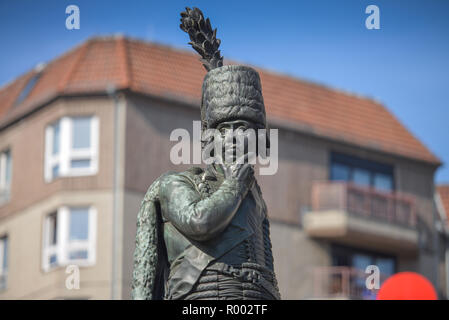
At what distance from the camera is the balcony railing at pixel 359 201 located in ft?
136

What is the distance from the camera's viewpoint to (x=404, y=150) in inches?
1762

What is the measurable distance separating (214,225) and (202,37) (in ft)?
5.79

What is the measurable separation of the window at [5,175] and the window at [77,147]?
284 centimetres

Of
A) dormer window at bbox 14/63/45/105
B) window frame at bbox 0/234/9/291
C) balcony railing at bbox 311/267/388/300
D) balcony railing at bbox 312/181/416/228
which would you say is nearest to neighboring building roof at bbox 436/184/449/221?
balcony railing at bbox 312/181/416/228

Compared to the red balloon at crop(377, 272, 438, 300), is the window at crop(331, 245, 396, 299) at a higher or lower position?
higher

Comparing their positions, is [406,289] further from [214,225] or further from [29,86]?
[29,86]

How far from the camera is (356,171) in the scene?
142ft

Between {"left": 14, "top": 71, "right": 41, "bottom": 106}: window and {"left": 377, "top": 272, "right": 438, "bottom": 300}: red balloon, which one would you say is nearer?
{"left": 377, "top": 272, "right": 438, "bottom": 300}: red balloon

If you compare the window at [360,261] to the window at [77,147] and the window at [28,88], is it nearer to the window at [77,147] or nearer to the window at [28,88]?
the window at [77,147]

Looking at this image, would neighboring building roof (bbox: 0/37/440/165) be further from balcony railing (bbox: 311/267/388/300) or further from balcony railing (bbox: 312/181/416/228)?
balcony railing (bbox: 311/267/388/300)

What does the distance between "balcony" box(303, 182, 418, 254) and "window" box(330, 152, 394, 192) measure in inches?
27.8

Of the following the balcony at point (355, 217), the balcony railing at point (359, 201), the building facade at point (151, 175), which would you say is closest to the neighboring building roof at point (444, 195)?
the building facade at point (151, 175)

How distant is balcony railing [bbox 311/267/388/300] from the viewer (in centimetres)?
3978

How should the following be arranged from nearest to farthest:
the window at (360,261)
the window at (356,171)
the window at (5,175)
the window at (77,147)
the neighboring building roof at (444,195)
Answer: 1. the window at (77,147)
2. the window at (360,261)
3. the window at (5,175)
4. the window at (356,171)
5. the neighboring building roof at (444,195)
